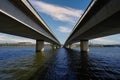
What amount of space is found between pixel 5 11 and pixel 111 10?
32.0 feet

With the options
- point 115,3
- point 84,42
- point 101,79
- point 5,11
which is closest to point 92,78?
point 101,79

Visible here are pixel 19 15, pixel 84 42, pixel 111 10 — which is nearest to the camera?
pixel 111 10

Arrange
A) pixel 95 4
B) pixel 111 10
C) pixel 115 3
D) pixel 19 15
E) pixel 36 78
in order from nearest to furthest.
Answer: pixel 115 3, pixel 111 10, pixel 36 78, pixel 95 4, pixel 19 15

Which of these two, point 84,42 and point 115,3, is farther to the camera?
point 84,42

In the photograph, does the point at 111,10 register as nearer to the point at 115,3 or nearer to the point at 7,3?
the point at 115,3

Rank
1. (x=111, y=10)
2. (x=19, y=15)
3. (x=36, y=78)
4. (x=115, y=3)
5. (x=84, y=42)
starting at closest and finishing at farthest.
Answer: (x=115, y=3), (x=111, y=10), (x=36, y=78), (x=19, y=15), (x=84, y=42)

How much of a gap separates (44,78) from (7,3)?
316 inches

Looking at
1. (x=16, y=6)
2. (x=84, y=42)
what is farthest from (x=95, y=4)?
(x=84, y=42)

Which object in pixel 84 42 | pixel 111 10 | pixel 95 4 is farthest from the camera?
pixel 84 42

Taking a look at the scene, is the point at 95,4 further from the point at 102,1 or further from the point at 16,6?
the point at 16,6

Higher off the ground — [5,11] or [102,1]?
[102,1]

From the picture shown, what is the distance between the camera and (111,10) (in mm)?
11891

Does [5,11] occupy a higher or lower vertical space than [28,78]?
higher

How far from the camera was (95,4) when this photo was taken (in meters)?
14.5
